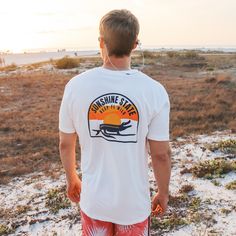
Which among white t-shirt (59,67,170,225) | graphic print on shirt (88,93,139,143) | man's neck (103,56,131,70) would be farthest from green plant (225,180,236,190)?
man's neck (103,56,131,70)

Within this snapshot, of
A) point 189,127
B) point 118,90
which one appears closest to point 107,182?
point 118,90

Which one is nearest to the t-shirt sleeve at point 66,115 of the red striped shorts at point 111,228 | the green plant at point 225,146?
the red striped shorts at point 111,228

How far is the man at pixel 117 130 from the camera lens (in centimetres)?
187

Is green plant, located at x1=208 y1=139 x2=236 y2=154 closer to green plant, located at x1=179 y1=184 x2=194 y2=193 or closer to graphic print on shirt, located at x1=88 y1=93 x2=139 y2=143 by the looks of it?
green plant, located at x1=179 y1=184 x2=194 y2=193

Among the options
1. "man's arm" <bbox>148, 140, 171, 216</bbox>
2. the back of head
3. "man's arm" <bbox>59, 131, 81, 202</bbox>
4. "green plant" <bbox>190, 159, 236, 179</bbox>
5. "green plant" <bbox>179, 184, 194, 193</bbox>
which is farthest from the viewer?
"green plant" <bbox>190, 159, 236, 179</bbox>

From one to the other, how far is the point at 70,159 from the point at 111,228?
20.8 inches

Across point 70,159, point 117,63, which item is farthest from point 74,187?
point 117,63

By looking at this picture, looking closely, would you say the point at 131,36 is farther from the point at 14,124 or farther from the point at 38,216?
the point at 14,124

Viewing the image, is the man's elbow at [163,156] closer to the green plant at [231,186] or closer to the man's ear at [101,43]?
the man's ear at [101,43]

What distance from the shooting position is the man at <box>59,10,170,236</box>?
1.87 metres

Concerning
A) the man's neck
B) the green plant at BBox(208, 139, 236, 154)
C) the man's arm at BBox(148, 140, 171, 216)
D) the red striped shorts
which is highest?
the man's neck

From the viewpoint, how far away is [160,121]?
1.95 m

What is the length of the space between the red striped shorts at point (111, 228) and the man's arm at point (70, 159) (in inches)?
12.0

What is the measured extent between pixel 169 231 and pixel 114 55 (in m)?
2.93
